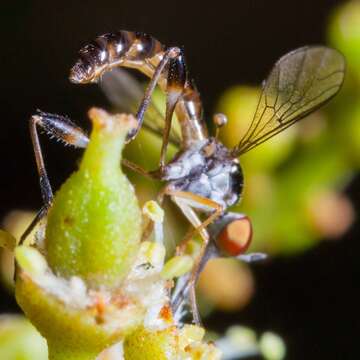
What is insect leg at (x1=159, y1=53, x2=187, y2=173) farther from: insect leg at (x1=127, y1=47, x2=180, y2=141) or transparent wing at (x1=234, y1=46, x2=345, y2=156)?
transparent wing at (x1=234, y1=46, x2=345, y2=156)

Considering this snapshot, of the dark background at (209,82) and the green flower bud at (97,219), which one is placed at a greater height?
the green flower bud at (97,219)

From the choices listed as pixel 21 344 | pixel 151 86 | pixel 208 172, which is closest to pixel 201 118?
pixel 208 172

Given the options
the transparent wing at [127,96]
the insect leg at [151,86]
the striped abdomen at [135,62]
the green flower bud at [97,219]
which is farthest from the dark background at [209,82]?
the green flower bud at [97,219]

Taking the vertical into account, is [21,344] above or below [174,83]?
below

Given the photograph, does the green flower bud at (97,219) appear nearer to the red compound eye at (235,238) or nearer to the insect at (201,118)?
the insect at (201,118)

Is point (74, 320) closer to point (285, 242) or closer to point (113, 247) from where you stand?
point (113, 247)

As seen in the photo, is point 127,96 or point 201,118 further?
point 127,96

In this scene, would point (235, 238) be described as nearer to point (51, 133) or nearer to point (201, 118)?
point (201, 118)
